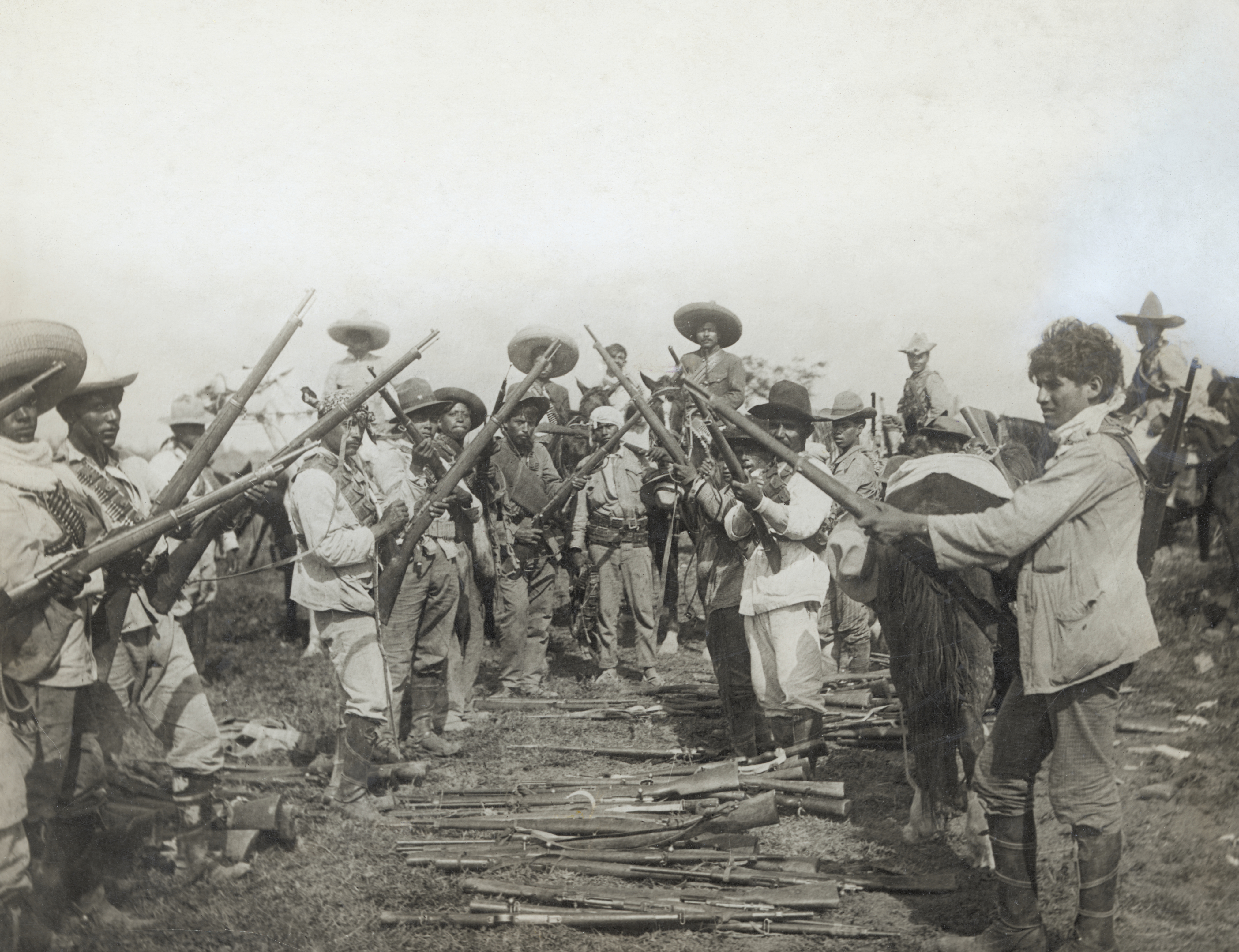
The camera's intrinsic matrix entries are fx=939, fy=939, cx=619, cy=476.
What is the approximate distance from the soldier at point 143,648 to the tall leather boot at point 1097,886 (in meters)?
3.82

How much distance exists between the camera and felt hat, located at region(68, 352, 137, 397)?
4184 millimetres

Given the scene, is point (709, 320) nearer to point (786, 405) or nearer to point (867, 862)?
point (786, 405)

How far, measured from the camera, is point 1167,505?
611cm

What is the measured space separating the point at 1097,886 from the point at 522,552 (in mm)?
5536

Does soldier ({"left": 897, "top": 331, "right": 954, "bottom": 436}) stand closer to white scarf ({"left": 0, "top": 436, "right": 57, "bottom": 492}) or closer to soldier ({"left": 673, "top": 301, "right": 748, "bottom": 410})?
soldier ({"left": 673, "top": 301, "right": 748, "bottom": 410})

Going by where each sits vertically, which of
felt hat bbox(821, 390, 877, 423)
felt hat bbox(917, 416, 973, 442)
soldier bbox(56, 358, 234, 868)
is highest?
felt hat bbox(821, 390, 877, 423)

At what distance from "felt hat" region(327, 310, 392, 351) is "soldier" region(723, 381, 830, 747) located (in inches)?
82.4

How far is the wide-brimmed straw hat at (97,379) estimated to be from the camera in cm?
418

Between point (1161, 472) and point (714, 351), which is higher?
point (714, 351)

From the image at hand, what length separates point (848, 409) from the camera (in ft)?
25.2

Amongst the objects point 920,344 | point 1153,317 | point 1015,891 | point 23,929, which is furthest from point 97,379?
point 1153,317

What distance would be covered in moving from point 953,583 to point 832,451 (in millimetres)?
4218

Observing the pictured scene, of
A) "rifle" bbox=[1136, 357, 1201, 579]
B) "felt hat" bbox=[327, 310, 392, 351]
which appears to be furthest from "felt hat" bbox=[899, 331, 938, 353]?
"felt hat" bbox=[327, 310, 392, 351]

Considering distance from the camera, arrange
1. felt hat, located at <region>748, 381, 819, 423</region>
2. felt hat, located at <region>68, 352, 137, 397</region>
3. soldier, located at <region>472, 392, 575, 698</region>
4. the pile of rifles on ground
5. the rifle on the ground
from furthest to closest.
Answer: soldier, located at <region>472, 392, 575, 698</region>, felt hat, located at <region>748, 381, 819, 423</region>, the rifle on the ground, felt hat, located at <region>68, 352, 137, 397</region>, the pile of rifles on ground
